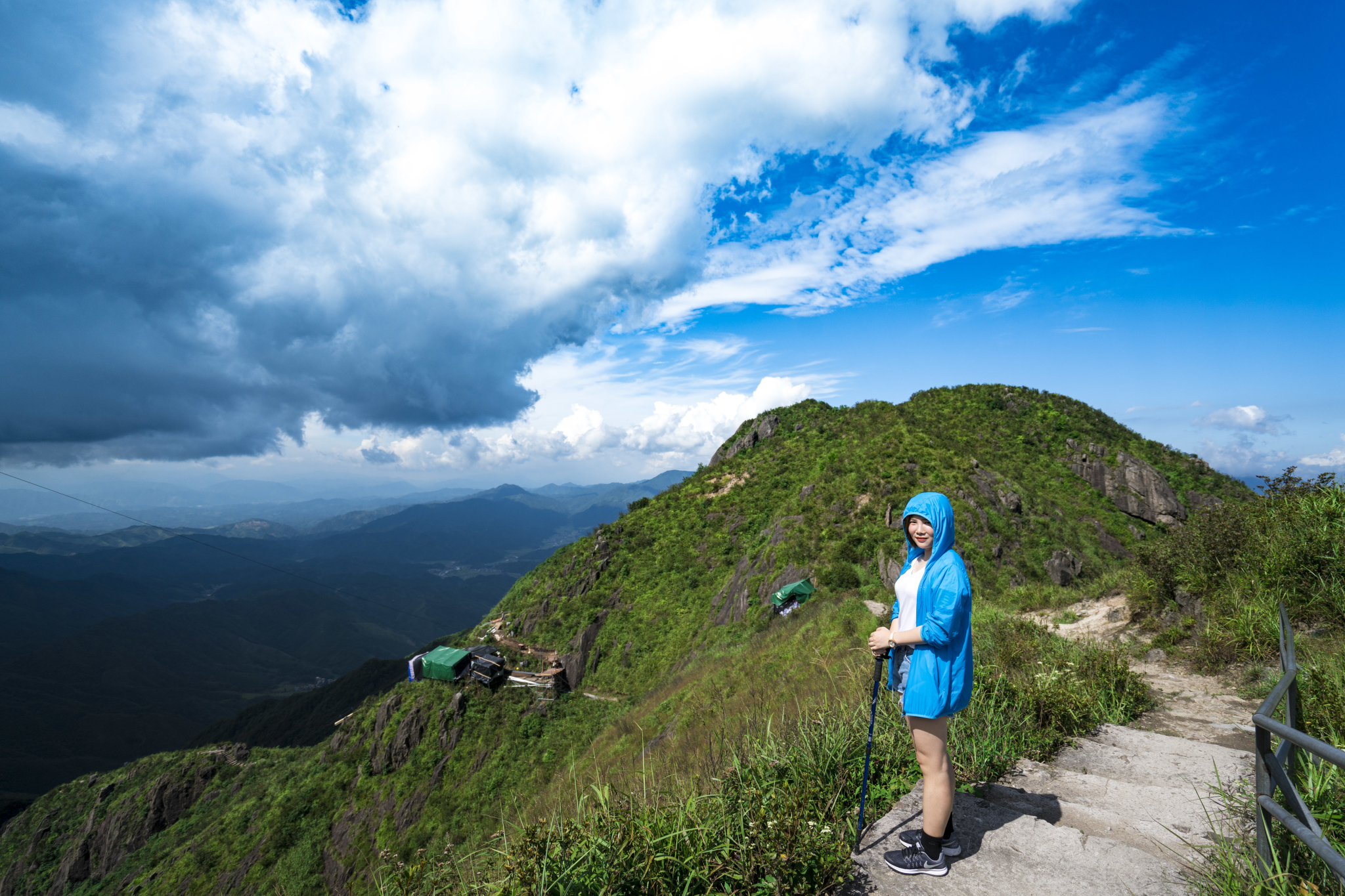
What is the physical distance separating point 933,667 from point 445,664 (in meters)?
38.3

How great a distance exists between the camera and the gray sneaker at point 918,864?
125 inches

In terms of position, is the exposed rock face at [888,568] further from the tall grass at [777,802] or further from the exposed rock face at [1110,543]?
the exposed rock face at [1110,543]

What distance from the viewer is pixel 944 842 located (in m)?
3.36

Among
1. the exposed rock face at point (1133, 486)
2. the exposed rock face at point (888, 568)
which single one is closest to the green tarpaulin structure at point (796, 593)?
the exposed rock face at point (888, 568)

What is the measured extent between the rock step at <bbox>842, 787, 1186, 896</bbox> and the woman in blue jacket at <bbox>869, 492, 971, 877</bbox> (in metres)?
0.10

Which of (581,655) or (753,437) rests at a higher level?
(753,437)

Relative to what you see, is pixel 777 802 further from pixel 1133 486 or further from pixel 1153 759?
pixel 1133 486

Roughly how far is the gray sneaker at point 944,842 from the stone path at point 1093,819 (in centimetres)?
7

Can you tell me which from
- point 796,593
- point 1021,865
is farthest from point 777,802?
point 796,593

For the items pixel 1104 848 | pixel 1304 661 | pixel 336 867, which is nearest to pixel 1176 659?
pixel 1304 661

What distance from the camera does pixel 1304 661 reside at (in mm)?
5156

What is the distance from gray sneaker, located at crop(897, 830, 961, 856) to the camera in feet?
10.7

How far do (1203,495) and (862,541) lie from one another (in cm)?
2252

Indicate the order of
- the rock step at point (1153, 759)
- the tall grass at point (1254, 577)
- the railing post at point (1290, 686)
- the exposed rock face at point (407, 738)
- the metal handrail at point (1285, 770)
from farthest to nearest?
the exposed rock face at point (407, 738), the tall grass at point (1254, 577), the rock step at point (1153, 759), the railing post at point (1290, 686), the metal handrail at point (1285, 770)
